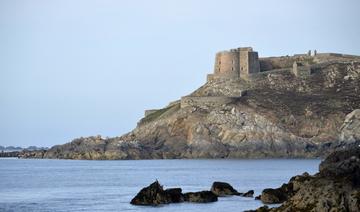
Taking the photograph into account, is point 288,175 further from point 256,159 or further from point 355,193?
point 355,193

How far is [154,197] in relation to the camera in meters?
47.7

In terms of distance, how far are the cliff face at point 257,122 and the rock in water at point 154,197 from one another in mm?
56355

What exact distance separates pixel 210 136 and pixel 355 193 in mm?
77076

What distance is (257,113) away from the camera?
364 feet

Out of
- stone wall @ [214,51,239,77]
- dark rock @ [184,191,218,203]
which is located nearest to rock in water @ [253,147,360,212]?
dark rock @ [184,191,218,203]

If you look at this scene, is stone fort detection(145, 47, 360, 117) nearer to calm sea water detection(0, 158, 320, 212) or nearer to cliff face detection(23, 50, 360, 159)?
cliff face detection(23, 50, 360, 159)

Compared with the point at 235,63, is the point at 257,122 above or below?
below

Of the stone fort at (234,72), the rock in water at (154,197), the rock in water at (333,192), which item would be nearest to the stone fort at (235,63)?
the stone fort at (234,72)

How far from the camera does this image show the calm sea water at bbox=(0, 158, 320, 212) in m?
47.9

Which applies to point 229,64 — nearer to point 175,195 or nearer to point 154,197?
point 175,195

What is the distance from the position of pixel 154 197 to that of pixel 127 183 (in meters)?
21.4

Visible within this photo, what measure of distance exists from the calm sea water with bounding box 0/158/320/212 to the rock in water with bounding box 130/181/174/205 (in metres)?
0.82

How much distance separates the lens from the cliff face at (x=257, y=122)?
10744 centimetres

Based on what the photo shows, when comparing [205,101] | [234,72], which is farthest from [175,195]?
[234,72]
